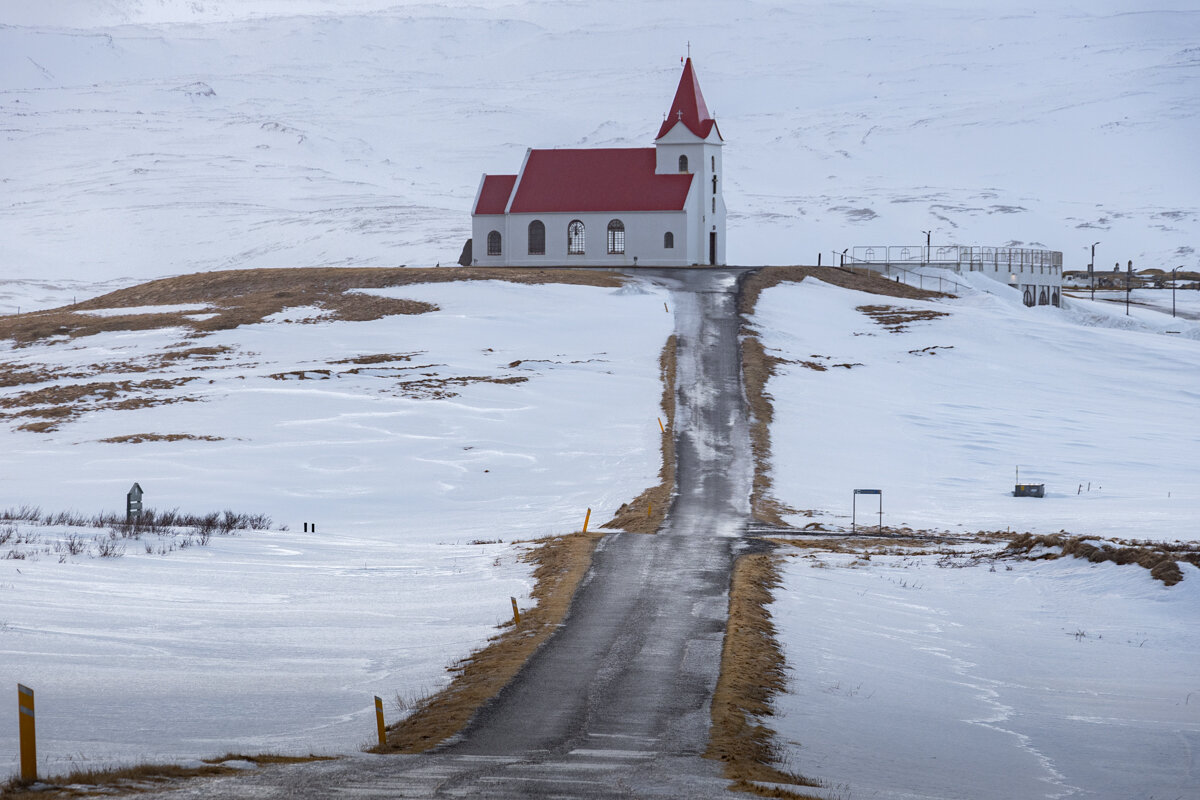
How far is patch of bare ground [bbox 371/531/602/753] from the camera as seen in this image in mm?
14359

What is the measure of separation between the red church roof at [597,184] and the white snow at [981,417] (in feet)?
44.8

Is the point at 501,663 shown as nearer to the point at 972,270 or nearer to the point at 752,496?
the point at 752,496

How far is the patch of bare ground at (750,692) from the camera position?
12875 millimetres

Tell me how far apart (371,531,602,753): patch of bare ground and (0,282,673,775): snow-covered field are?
1.44 ft

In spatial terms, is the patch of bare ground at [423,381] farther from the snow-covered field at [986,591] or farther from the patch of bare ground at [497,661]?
the patch of bare ground at [497,661]

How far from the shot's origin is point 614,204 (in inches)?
3287

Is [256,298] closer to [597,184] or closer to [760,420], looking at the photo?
[597,184]

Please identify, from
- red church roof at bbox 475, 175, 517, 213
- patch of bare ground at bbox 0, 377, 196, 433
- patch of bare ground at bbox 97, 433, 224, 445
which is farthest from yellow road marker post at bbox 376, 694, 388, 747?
red church roof at bbox 475, 175, 517, 213

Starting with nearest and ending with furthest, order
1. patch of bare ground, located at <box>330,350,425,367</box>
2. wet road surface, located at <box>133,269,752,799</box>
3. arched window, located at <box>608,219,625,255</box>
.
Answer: wet road surface, located at <box>133,269,752,799</box>, patch of bare ground, located at <box>330,350,425,367</box>, arched window, located at <box>608,219,625,255</box>

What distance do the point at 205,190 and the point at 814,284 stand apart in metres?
146

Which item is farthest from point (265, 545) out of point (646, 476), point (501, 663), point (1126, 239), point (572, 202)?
point (1126, 239)

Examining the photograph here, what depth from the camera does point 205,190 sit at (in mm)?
198500

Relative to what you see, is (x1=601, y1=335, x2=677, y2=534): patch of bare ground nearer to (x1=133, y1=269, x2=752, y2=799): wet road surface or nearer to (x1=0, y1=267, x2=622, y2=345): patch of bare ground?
(x1=133, y1=269, x2=752, y2=799): wet road surface

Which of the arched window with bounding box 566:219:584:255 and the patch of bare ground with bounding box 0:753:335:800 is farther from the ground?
the arched window with bounding box 566:219:584:255
